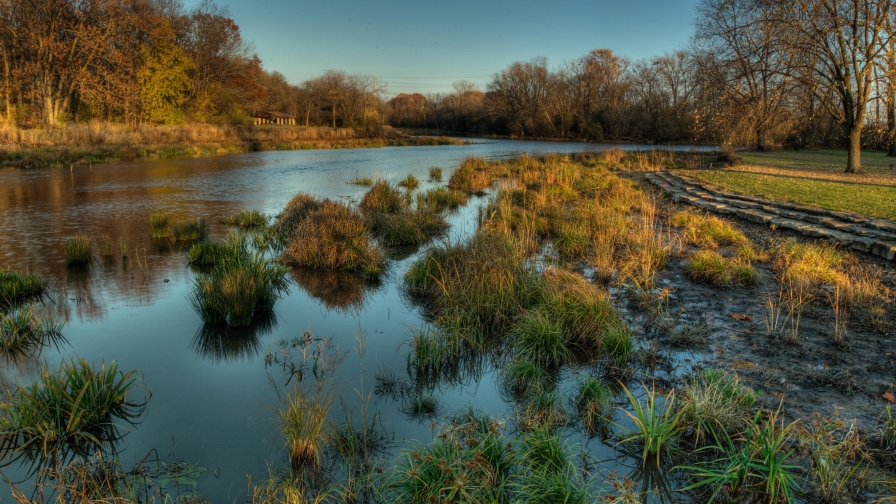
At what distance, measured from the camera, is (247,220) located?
39.5 feet

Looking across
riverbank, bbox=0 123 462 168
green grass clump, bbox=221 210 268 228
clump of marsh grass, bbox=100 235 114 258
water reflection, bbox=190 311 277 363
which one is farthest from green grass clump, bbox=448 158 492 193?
riverbank, bbox=0 123 462 168

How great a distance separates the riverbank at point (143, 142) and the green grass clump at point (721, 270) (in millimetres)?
24960

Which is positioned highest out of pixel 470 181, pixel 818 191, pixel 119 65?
pixel 119 65

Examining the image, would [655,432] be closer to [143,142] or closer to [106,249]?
[106,249]

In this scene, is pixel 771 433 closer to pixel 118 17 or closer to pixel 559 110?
pixel 118 17

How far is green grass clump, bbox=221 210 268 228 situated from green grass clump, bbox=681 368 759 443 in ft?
32.1

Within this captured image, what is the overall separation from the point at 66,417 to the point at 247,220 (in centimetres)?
840

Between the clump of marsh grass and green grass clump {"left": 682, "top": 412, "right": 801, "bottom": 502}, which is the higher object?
the clump of marsh grass

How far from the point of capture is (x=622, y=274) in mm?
7496

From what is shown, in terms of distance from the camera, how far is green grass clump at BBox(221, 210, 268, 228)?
11.9 meters

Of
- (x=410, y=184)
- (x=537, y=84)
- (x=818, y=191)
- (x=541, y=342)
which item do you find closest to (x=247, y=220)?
(x=410, y=184)

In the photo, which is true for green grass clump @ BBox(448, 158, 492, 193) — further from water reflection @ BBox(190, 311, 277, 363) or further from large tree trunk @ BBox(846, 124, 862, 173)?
water reflection @ BBox(190, 311, 277, 363)

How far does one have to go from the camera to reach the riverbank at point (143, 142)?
23.9m

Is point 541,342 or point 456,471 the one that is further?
point 541,342
